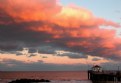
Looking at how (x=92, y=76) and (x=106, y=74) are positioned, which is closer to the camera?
(x=106, y=74)

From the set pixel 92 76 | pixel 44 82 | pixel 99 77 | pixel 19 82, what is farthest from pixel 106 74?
pixel 19 82

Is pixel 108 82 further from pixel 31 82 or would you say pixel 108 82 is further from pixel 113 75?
pixel 31 82

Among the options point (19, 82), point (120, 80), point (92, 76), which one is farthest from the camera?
point (92, 76)

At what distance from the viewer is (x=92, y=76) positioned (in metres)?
130

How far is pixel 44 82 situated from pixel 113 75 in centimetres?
2781

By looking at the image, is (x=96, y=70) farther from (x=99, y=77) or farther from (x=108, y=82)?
(x=108, y=82)

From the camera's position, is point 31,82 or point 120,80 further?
point 31,82

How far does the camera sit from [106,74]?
382 feet

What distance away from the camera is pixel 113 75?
363 feet

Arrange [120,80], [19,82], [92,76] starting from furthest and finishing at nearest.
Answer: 1. [92,76]
2. [19,82]
3. [120,80]

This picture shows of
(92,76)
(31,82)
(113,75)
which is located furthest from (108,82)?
(31,82)

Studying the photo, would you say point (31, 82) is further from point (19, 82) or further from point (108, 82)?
point (108, 82)

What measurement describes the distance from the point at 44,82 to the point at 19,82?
10.7 metres

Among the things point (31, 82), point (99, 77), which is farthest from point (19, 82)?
point (99, 77)
